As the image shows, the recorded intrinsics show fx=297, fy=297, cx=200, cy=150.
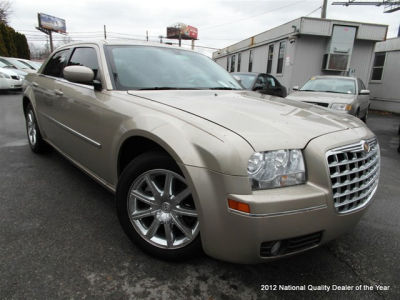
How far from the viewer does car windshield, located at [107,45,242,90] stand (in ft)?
8.50

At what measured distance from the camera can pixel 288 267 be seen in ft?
6.72

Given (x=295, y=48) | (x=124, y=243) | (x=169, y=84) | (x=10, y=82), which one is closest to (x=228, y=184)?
(x=124, y=243)

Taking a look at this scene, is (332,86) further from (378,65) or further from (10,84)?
(10,84)

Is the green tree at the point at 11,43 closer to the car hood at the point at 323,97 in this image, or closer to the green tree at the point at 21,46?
the green tree at the point at 21,46

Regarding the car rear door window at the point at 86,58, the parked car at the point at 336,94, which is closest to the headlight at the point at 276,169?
the car rear door window at the point at 86,58

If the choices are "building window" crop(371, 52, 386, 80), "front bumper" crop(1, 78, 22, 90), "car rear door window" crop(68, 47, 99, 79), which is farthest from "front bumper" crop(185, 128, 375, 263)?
"building window" crop(371, 52, 386, 80)

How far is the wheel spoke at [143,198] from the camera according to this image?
6.68 feet

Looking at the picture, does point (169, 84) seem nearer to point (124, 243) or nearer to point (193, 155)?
point (193, 155)

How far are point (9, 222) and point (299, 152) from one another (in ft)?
7.74

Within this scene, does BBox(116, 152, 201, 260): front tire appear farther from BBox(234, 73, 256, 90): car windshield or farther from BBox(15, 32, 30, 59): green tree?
BBox(15, 32, 30, 59): green tree

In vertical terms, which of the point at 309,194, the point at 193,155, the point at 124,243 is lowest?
the point at 124,243

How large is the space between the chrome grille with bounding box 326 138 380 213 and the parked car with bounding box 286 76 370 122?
5058 millimetres

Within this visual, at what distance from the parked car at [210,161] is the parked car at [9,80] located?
10917 mm

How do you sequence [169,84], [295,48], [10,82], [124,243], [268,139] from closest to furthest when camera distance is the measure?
[268,139] < [124,243] < [169,84] < [10,82] < [295,48]
